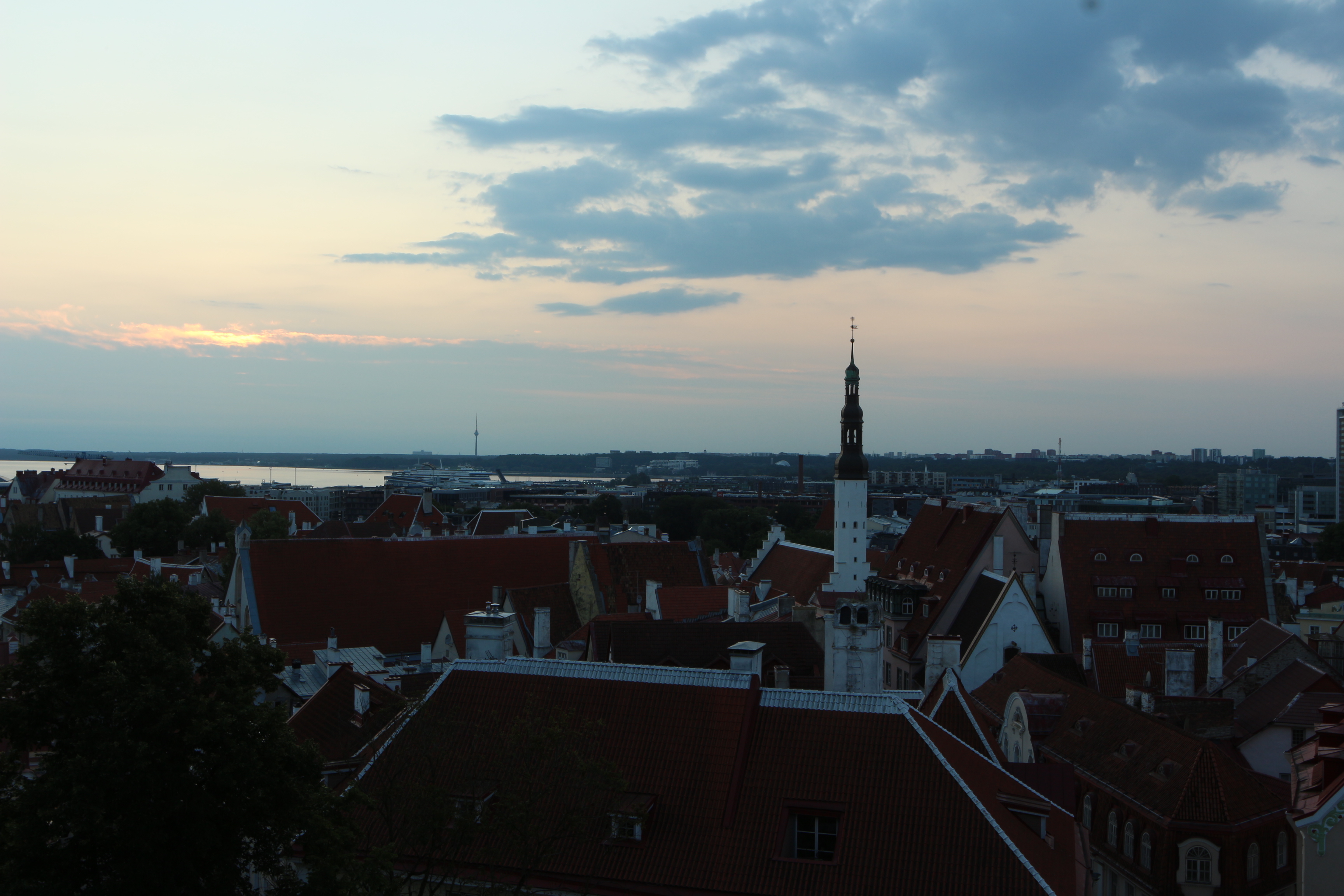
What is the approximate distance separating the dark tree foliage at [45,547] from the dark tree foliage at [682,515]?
7513cm

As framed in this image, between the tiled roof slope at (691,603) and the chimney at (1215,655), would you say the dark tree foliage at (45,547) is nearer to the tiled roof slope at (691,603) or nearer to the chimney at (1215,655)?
the tiled roof slope at (691,603)

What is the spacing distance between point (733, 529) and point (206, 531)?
6342 cm

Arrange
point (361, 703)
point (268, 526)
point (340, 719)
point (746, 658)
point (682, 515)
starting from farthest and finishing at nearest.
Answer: point (682, 515) → point (268, 526) → point (361, 703) → point (340, 719) → point (746, 658)

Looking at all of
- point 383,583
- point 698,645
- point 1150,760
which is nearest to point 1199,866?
point 1150,760

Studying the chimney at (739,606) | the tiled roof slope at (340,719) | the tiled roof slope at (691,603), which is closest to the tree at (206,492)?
the tiled roof slope at (691,603)

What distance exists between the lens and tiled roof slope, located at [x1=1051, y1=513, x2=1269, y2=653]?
56625 millimetres

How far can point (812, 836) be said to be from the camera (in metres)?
19.2

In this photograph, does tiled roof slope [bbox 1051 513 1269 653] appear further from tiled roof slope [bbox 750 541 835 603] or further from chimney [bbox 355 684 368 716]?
chimney [bbox 355 684 368 716]

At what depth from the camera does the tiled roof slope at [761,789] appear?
1820 centimetres

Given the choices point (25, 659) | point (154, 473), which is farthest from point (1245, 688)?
point (154, 473)

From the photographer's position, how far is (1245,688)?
39.2 meters

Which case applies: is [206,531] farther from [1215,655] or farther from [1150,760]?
[1150,760]

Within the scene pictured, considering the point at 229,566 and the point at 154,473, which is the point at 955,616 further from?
the point at 154,473

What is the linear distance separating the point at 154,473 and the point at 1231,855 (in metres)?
188
